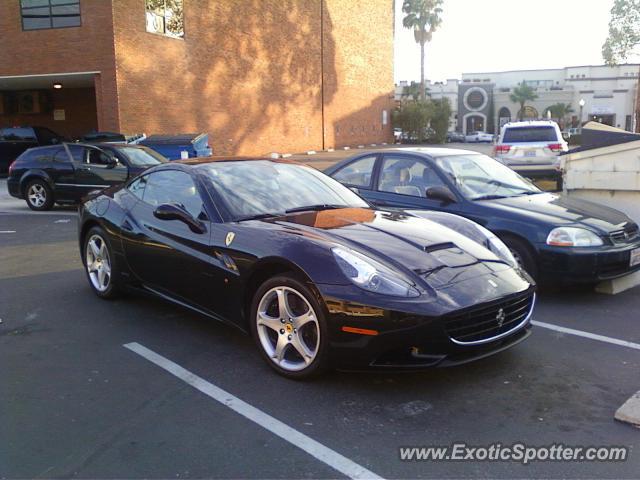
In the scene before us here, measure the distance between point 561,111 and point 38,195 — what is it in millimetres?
74327

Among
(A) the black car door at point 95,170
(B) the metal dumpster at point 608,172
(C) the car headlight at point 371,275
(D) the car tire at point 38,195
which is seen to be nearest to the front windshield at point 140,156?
(A) the black car door at point 95,170

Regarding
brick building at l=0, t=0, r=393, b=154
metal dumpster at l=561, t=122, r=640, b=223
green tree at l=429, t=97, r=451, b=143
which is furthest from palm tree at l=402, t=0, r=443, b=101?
metal dumpster at l=561, t=122, r=640, b=223

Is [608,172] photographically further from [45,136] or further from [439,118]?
[439,118]

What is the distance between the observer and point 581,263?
5512 mm

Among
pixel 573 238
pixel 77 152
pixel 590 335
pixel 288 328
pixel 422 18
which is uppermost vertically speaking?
pixel 422 18

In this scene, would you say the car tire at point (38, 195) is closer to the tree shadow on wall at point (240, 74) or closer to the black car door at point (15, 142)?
the tree shadow on wall at point (240, 74)

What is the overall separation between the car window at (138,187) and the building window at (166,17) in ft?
56.0

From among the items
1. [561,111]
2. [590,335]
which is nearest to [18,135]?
[590,335]

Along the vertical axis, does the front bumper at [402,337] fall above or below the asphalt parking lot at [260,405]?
above

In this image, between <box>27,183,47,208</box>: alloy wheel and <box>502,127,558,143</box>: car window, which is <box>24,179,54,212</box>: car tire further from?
<box>502,127,558,143</box>: car window

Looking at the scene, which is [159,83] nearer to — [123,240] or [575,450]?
[123,240]

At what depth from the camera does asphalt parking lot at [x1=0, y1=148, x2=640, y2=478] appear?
290 cm

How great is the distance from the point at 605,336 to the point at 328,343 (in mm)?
2516

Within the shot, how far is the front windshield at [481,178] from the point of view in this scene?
21.1 ft
